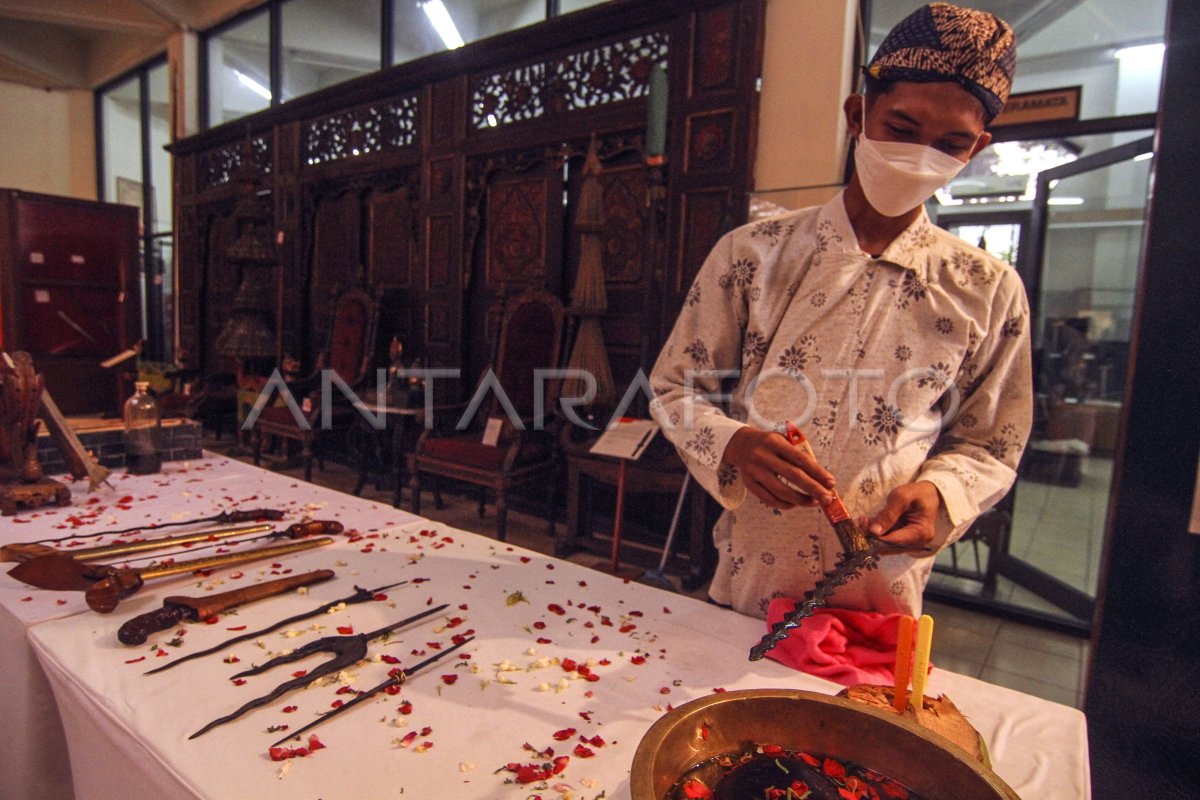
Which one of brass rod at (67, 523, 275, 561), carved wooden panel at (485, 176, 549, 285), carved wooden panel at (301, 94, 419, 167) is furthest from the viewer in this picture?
carved wooden panel at (301, 94, 419, 167)

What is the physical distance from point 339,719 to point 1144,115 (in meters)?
3.65

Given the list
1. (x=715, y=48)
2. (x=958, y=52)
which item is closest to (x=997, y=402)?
(x=958, y=52)

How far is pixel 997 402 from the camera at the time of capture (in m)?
1.17

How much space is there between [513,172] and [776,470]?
13.6 ft

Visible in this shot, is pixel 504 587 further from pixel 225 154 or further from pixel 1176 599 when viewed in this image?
pixel 225 154

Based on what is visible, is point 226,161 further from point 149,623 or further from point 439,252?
point 149,623

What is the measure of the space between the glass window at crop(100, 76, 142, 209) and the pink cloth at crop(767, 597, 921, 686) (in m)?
11.4

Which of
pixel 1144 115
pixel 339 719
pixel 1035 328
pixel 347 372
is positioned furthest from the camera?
pixel 347 372

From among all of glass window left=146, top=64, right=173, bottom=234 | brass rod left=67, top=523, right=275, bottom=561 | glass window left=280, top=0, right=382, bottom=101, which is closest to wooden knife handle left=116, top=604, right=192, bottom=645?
brass rod left=67, top=523, right=275, bottom=561

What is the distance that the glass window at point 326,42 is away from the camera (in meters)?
6.01

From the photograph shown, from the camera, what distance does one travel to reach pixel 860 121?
1.23m

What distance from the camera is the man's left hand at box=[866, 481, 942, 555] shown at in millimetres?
1008

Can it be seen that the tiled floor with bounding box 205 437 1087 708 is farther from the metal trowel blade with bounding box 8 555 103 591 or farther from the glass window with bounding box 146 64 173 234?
the glass window with bounding box 146 64 173 234

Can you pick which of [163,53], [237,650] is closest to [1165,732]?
[237,650]
